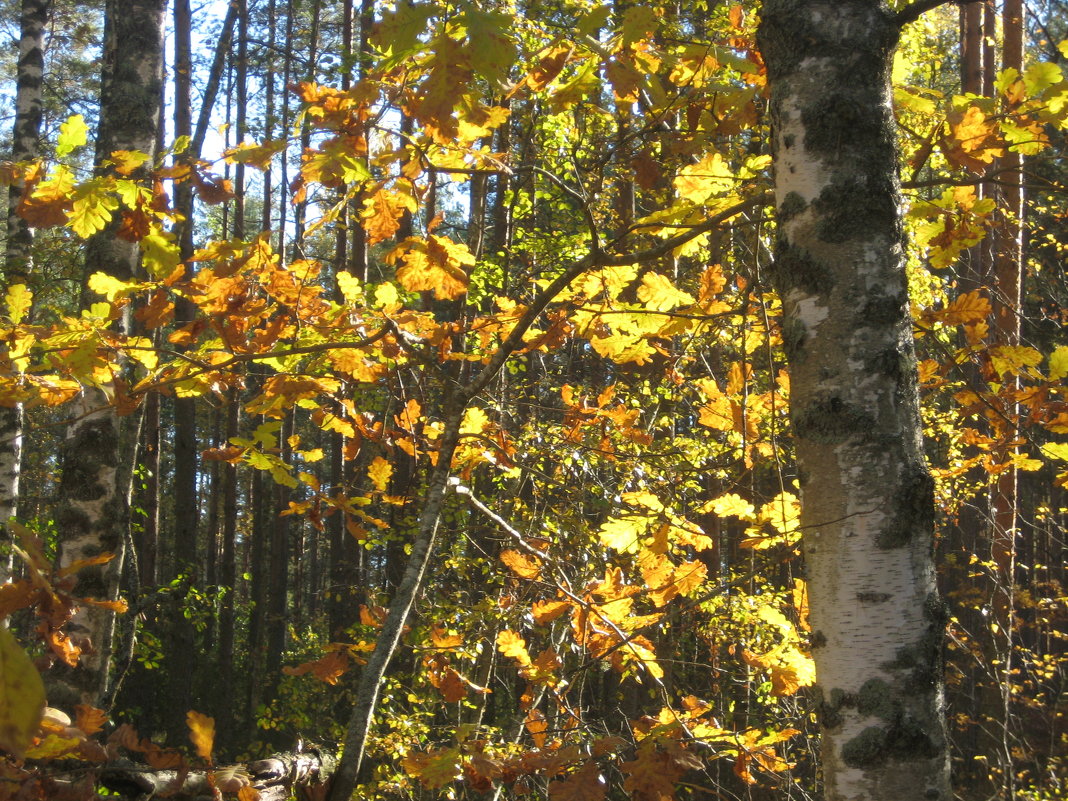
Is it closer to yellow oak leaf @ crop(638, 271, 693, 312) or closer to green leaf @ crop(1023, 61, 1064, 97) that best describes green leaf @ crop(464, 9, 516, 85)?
yellow oak leaf @ crop(638, 271, 693, 312)

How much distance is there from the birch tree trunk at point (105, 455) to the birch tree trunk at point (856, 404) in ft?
9.39

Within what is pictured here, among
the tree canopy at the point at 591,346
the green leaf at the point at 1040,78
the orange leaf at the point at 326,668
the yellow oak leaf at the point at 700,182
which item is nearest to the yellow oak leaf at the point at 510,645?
the tree canopy at the point at 591,346

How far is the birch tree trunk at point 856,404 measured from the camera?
3.92ft

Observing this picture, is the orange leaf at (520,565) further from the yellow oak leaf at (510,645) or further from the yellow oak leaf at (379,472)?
A: the yellow oak leaf at (379,472)

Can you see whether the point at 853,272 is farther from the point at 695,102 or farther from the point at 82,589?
the point at 82,589

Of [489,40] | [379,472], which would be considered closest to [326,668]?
[379,472]

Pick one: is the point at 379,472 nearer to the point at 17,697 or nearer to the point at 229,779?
the point at 229,779

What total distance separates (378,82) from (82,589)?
8.21 feet

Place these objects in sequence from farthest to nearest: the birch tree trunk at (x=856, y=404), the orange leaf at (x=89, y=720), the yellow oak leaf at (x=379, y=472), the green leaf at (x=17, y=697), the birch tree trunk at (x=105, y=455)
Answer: the birch tree trunk at (x=105, y=455) → the yellow oak leaf at (x=379, y=472) → the orange leaf at (x=89, y=720) → the birch tree trunk at (x=856, y=404) → the green leaf at (x=17, y=697)

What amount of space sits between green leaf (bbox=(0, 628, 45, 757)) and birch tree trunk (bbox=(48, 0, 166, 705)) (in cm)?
295

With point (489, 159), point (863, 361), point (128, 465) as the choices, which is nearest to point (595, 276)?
point (489, 159)

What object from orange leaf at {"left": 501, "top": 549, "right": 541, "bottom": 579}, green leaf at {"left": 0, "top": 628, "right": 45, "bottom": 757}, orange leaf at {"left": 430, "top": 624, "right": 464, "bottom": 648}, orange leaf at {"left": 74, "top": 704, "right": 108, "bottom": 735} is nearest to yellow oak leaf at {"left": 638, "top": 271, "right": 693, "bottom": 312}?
orange leaf at {"left": 501, "top": 549, "right": 541, "bottom": 579}

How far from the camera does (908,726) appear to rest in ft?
3.87

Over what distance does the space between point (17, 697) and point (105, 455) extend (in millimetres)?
3144
